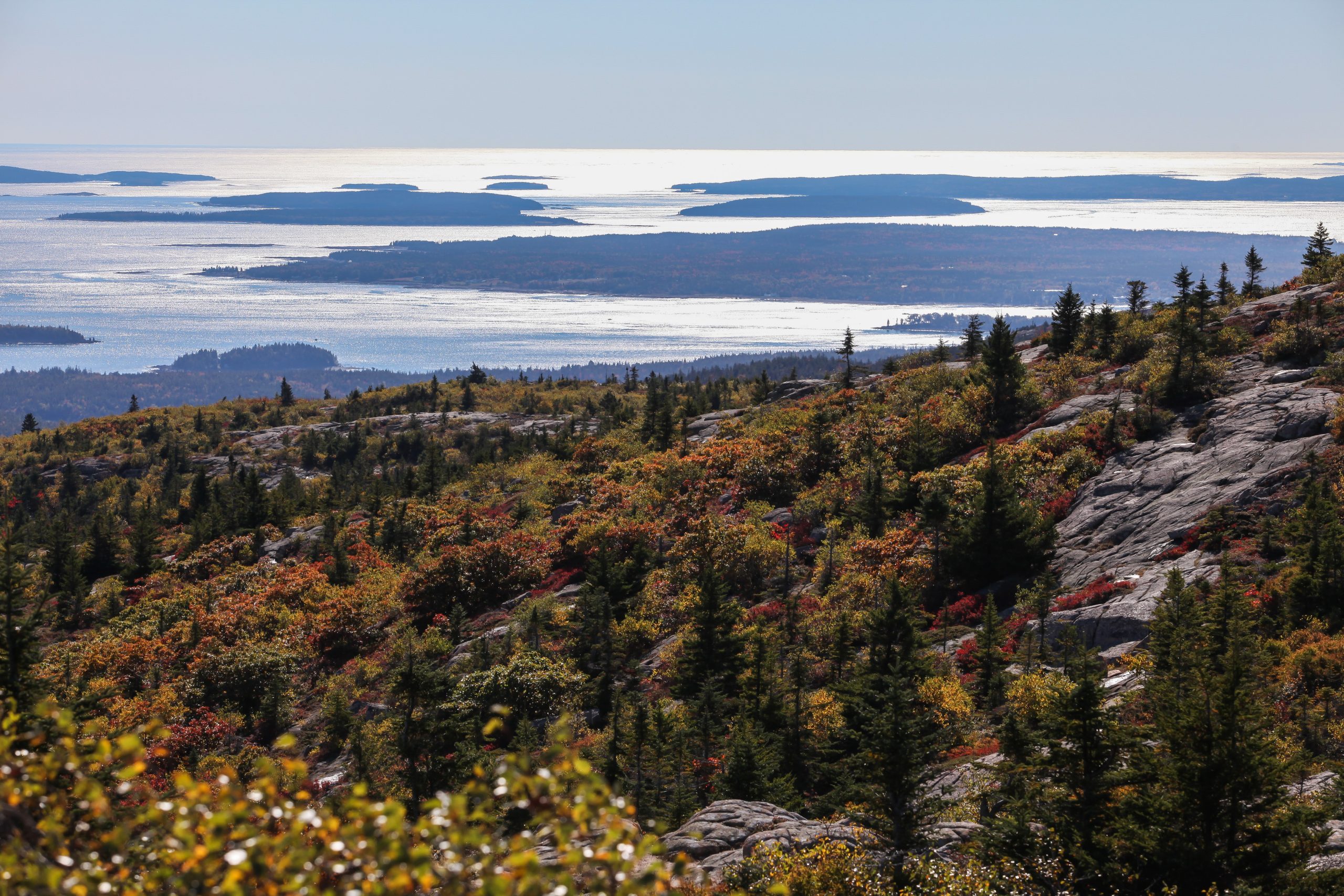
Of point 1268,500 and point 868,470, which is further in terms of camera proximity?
point 868,470

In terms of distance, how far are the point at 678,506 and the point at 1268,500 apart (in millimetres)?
32573

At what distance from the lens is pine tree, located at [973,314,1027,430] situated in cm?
6241

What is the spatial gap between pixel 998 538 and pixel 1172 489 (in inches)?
324

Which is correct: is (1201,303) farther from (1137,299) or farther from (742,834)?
(742,834)

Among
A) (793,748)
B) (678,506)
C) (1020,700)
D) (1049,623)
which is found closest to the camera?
(1020,700)

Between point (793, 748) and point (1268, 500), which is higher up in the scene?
point (1268, 500)

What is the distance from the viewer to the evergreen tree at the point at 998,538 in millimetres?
42750

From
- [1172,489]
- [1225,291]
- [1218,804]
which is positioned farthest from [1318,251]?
[1218,804]

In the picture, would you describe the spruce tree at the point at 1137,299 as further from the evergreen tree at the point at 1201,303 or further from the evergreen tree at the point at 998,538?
the evergreen tree at the point at 998,538

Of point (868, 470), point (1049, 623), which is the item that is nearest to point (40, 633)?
point (868, 470)

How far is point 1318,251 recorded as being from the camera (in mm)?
79812

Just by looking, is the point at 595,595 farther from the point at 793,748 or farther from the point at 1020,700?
the point at 1020,700

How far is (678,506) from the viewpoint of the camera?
60562 millimetres

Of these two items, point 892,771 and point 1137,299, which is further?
point 1137,299
